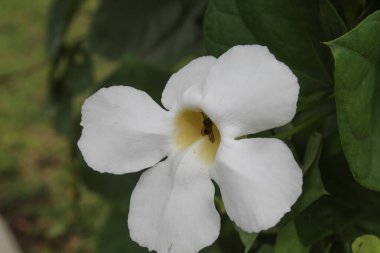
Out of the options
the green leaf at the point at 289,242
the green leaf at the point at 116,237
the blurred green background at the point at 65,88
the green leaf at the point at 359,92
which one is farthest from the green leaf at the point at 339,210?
the green leaf at the point at 116,237

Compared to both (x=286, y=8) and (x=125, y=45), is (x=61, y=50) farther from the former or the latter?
(x=286, y=8)

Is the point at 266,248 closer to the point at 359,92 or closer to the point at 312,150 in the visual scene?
the point at 312,150

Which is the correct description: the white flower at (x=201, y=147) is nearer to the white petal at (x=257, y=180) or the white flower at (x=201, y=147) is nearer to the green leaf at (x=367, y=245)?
the white petal at (x=257, y=180)

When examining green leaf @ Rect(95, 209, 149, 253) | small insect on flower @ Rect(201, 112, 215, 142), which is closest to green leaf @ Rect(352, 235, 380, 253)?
small insect on flower @ Rect(201, 112, 215, 142)

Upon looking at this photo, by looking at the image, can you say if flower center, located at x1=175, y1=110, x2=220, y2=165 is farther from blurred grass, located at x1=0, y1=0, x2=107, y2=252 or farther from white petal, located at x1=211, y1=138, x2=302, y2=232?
blurred grass, located at x1=0, y1=0, x2=107, y2=252

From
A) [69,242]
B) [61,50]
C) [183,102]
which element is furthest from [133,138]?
[69,242]

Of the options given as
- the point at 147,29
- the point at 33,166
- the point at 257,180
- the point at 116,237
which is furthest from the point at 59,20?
the point at 33,166
